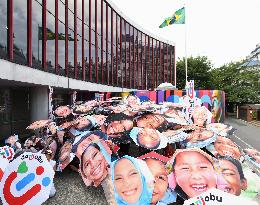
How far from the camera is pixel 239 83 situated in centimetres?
4309

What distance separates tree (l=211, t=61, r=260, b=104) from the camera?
42.0 metres

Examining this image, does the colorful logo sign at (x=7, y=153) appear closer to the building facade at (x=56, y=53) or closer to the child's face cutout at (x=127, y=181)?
the child's face cutout at (x=127, y=181)

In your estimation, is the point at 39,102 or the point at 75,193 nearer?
the point at 75,193

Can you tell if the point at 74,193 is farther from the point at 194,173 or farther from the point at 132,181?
the point at 194,173

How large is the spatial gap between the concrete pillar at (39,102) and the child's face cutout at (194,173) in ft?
44.8

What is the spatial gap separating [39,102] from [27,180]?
12597mm

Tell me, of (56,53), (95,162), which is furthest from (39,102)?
(95,162)

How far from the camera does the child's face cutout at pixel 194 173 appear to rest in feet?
15.8

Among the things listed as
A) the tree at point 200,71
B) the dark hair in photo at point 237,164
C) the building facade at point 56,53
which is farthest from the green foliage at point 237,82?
the dark hair in photo at point 237,164

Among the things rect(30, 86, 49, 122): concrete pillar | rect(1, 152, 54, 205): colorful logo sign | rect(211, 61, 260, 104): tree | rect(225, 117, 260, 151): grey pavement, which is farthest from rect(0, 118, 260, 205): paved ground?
rect(211, 61, 260, 104): tree

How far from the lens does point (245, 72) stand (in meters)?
43.8

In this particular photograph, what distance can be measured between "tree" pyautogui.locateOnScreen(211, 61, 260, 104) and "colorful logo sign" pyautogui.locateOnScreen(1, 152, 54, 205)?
4037 cm

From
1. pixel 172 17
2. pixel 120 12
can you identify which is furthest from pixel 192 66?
pixel 172 17

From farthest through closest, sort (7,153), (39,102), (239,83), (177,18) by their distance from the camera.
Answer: (239,83), (177,18), (39,102), (7,153)
